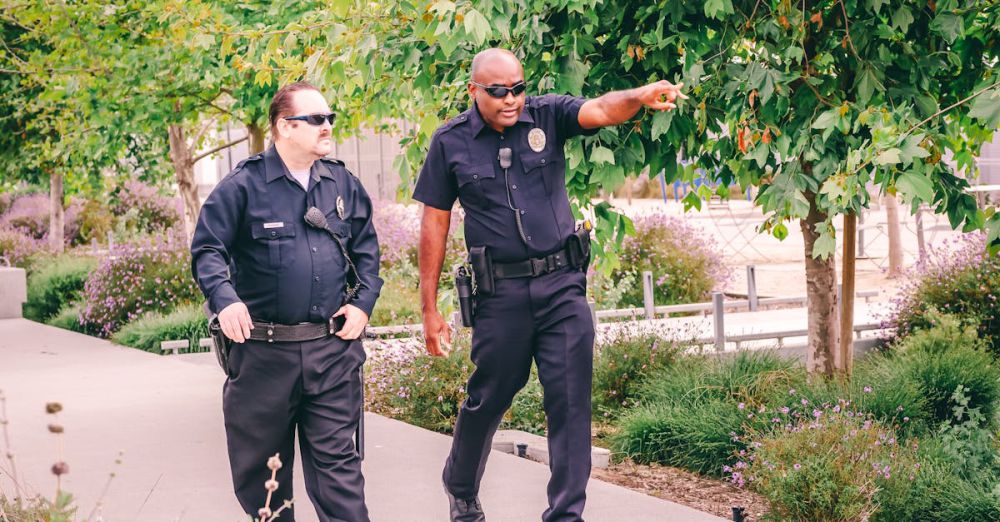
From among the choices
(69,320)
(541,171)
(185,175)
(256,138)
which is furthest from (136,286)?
(541,171)

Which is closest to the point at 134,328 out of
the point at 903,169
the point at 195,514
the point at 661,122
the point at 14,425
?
the point at 14,425

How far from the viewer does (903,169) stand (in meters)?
5.27

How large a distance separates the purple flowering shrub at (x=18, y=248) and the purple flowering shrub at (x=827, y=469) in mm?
16516

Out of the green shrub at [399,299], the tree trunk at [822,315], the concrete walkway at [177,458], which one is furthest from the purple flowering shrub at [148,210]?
the tree trunk at [822,315]

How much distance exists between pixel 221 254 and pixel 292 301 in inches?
11.5

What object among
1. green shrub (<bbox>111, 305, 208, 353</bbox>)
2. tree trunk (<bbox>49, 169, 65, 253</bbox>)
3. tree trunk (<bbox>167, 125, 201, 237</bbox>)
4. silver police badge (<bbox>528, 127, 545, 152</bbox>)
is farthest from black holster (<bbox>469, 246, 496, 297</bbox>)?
tree trunk (<bbox>49, 169, 65, 253</bbox>)

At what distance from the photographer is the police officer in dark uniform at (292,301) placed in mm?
4441

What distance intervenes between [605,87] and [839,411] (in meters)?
2.04

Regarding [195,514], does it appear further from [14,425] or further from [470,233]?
[14,425]

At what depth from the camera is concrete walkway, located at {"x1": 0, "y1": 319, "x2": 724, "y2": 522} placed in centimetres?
599

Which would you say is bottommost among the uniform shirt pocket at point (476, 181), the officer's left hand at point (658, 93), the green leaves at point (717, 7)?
the uniform shirt pocket at point (476, 181)

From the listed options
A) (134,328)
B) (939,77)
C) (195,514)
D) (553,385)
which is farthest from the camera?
(134,328)

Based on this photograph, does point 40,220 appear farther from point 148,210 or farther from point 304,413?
point 304,413

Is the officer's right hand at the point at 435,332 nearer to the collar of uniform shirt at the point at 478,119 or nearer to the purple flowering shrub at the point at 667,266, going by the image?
the collar of uniform shirt at the point at 478,119
